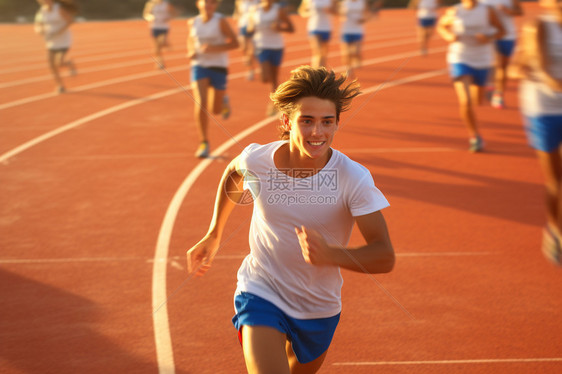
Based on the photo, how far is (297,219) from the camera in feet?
9.51

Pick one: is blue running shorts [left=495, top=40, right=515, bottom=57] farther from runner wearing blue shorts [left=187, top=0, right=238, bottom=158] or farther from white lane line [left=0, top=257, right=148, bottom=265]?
white lane line [left=0, top=257, right=148, bottom=265]

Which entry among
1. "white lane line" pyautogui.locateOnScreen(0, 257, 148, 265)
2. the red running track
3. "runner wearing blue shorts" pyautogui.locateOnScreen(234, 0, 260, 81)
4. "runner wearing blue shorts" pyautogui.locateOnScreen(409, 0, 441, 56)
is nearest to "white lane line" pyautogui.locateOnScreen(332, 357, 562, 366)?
the red running track

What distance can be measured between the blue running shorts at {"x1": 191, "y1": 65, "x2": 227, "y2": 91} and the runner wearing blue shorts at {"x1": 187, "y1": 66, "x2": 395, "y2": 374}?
5.81 metres

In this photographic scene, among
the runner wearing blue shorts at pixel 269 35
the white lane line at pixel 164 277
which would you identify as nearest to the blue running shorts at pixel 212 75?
the white lane line at pixel 164 277

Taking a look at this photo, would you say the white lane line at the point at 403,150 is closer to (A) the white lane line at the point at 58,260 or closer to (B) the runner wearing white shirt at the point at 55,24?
(A) the white lane line at the point at 58,260

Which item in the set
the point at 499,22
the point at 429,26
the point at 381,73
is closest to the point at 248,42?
the point at 381,73

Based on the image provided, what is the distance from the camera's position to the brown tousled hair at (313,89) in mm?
2834

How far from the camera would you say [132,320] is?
4703 mm

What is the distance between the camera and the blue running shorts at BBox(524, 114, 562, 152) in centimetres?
525

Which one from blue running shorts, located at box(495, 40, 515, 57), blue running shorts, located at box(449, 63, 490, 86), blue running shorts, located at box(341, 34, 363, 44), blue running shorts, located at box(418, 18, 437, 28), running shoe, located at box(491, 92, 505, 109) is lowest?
running shoe, located at box(491, 92, 505, 109)

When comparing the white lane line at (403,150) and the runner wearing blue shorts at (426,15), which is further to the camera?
the runner wearing blue shorts at (426,15)

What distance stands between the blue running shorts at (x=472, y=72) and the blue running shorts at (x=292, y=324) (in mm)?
6079

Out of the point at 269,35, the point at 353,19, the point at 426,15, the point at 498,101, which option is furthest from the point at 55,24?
the point at 426,15

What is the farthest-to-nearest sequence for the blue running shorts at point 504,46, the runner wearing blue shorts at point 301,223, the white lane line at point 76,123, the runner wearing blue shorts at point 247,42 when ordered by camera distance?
the runner wearing blue shorts at point 247,42 < the blue running shorts at point 504,46 < the white lane line at point 76,123 < the runner wearing blue shorts at point 301,223
